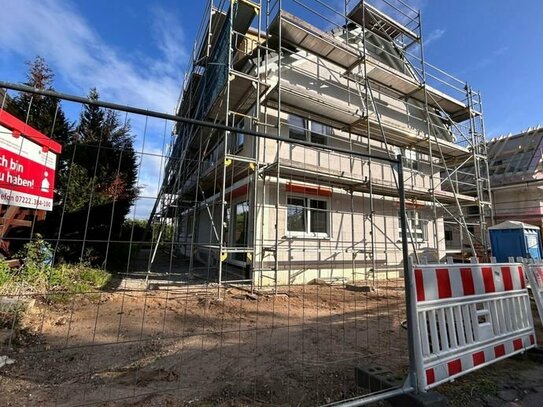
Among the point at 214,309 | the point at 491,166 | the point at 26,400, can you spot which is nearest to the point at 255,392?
the point at 26,400

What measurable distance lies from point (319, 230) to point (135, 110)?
8537 mm

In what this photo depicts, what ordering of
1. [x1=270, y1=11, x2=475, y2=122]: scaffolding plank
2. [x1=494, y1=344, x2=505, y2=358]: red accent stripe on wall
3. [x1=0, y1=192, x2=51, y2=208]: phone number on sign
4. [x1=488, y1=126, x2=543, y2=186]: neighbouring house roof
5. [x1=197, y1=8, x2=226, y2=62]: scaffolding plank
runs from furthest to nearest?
[x1=488, y1=126, x2=543, y2=186]: neighbouring house roof < [x1=197, y1=8, x2=226, y2=62]: scaffolding plank < [x1=270, y1=11, x2=475, y2=122]: scaffolding plank < [x1=0, y1=192, x2=51, y2=208]: phone number on sign < [x1=494, y1=344, x2=505, y2=358]: red accent stripe on wall

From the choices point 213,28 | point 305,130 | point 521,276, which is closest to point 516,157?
point 305,130

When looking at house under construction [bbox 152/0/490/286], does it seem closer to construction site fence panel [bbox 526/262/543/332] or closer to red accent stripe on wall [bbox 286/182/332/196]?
red accent stripe on wall [bbox 286/182/332/196]

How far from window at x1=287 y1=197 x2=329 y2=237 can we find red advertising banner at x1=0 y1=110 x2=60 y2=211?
19.6 feet

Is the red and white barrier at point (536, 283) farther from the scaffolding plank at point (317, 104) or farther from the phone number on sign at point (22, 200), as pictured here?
the phone number on sign at point (22, 200)

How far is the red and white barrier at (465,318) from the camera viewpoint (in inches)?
108

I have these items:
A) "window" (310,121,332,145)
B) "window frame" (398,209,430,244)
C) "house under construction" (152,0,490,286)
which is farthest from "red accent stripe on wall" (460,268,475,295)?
"window frame" (398,209,430,244)

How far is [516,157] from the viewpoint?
64.5 feet

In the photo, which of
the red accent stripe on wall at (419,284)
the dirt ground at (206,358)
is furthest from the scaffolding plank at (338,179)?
the red accent stripe on wall at (419,284)

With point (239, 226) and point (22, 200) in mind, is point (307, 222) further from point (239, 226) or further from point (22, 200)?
point (22, 200)

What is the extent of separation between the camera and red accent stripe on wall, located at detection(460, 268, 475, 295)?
322 centimetres

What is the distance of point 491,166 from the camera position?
20578 millimetres

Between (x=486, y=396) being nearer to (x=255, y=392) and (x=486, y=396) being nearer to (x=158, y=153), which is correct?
(x=255, y=392)
